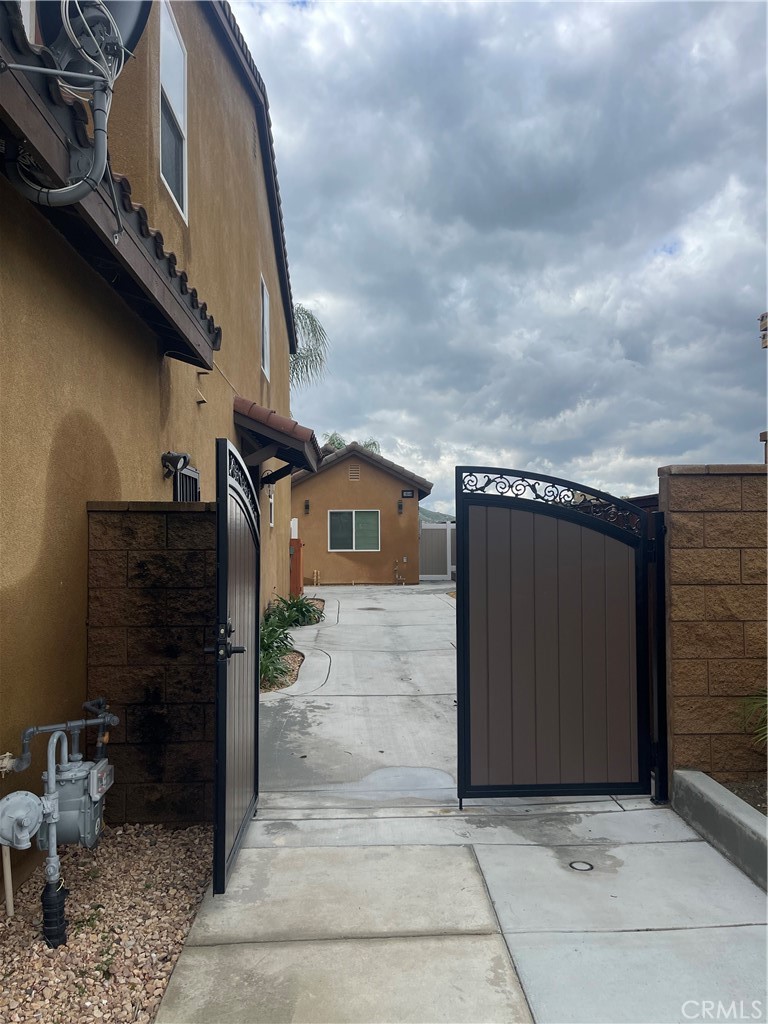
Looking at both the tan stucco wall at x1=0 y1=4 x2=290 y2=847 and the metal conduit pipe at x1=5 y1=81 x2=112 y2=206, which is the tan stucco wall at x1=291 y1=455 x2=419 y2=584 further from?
the metal conduit pipe at x1=5 y1=81 x2=112 y2=206

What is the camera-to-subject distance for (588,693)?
14.0 feet

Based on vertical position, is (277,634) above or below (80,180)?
below

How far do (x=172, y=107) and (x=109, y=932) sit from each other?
255 inches

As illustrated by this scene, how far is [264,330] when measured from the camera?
→ 38.6ft

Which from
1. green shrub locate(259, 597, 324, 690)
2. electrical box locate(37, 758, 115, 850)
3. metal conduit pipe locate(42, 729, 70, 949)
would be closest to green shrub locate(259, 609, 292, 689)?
green shrub locate(259, 597, 324, 690)

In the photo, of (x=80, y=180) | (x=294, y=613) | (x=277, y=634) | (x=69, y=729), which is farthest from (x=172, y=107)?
(x=294, y=613)

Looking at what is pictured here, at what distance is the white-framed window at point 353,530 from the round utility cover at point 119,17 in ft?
60.2

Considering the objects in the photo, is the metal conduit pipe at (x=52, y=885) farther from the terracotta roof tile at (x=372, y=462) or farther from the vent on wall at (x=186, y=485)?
the terracotta roof tile at (x=372, y=462)

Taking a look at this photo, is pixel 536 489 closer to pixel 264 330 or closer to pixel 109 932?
pixel 109 932

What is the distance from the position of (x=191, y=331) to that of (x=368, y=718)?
3837mm

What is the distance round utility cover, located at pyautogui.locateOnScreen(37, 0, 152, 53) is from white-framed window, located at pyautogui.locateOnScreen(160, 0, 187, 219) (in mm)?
2116

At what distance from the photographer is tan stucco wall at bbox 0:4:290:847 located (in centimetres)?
292

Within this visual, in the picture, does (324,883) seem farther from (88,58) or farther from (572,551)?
(88,58)

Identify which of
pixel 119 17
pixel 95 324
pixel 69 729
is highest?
pixel 119 17
